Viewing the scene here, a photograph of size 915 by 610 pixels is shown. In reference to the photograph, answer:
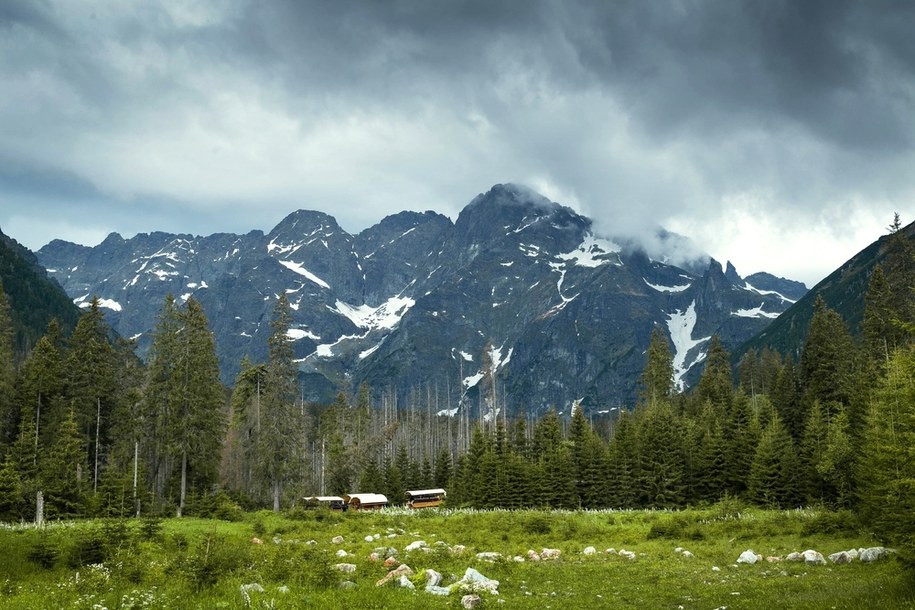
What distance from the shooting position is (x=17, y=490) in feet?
136

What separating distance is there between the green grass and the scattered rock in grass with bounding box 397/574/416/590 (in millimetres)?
511

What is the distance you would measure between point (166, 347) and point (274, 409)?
38.8 feet

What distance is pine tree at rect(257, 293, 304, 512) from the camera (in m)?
60.7

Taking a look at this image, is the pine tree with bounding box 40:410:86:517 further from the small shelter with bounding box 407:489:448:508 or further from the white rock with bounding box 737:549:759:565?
the white rock with bounding box 737:549:759:565

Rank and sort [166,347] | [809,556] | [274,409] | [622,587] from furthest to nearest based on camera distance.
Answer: [274,409]
[166,347]
[809,556]
[622,587]

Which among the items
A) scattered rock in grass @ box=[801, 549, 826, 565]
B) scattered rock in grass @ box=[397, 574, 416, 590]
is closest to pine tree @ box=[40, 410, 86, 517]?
scattered rock in grass @ box=[397, 574, 416, 590]

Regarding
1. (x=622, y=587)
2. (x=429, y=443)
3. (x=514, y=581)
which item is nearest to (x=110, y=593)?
(x=514, y=581)

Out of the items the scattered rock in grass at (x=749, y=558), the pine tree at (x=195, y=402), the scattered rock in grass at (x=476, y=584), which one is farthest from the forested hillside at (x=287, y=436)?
the scattered rock in grass at (x=476, y=584)

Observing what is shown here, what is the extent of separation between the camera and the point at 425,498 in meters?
78.1

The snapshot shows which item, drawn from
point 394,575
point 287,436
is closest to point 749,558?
point 394,575

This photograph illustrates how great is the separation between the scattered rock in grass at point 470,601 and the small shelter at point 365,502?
185 feet

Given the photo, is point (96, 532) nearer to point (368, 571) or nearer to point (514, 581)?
point (368, 571)

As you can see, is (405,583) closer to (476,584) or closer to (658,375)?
(476,584)

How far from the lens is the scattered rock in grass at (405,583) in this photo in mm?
18547
